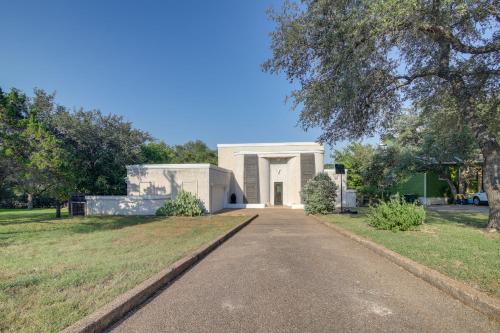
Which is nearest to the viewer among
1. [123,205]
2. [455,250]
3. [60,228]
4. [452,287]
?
[452,287]

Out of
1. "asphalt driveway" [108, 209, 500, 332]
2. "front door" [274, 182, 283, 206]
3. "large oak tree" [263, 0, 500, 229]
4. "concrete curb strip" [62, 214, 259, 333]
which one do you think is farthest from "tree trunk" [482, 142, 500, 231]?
"front door" [274, 182, 283, 206]

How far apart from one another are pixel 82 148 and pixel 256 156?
14.5 m

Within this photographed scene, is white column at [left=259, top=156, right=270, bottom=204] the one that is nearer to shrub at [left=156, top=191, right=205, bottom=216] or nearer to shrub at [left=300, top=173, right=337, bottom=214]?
shrub at [left=300, top=173, right=337, bottom=214]

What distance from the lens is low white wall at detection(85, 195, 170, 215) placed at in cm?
1950

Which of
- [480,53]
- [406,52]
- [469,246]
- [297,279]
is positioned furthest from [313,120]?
[297,279]

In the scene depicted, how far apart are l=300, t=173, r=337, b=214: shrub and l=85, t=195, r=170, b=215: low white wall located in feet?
31.9

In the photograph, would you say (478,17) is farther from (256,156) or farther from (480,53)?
(256,156)

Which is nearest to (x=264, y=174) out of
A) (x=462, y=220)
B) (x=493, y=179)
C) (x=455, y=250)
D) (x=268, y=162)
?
(x=268, y=162)

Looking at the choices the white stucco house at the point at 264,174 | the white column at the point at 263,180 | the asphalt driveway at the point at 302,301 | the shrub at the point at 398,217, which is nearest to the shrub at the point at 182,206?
the white stucco house at the point at 264,174

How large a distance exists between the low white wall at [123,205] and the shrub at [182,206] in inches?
32.9

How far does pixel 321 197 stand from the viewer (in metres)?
18.4

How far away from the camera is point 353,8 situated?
8.05m

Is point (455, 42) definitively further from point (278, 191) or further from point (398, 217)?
point (278, 191)

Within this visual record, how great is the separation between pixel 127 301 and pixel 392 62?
1076cm
